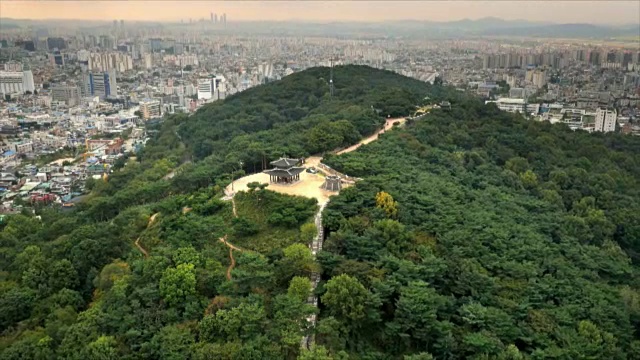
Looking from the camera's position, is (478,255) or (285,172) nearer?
(478,255)

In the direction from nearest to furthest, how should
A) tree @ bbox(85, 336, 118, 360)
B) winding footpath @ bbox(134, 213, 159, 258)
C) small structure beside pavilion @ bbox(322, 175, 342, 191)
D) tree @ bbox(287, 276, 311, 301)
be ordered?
tree @ bbox(85, 336, 118, 360)
tree @ bbox(287, 276, 311, 301)
winding footpath @ bbox(134, 213, 159, 258)
small structure beside pavilion @ bbox(322, 175, 342, 191)

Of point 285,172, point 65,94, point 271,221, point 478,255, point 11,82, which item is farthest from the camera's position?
point 11,82

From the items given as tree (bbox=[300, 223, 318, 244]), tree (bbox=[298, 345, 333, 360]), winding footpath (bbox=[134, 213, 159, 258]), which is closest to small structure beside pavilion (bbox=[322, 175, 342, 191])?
tree (bbox=[300, 223, 318, 244])

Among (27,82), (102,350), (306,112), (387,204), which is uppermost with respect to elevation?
(27,82)

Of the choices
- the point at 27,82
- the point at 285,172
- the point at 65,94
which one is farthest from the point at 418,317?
the point at 27,82

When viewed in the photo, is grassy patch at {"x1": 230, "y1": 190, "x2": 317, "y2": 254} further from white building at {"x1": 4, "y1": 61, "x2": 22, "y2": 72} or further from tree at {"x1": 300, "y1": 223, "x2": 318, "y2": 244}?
white building at {"x1": 4, "y1": 61, "x2": 22, "y2": 72}

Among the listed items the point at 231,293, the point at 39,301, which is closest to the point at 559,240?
the point at 231,293

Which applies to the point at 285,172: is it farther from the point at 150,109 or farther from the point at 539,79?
the point at 539,79
